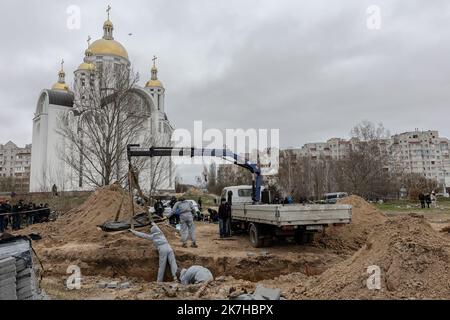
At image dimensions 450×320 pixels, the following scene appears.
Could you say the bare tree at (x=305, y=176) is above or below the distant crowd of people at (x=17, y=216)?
above

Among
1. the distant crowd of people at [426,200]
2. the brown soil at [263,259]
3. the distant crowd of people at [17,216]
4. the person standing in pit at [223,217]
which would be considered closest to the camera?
the brown soil at [263,259]

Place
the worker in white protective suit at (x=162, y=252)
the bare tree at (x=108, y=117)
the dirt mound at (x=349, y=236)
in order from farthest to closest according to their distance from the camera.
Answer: the bare tree at (x=108, y=117)
the dirt mound at (x=349, y=236)
the worker in white protective suit at (x=162, y=252)

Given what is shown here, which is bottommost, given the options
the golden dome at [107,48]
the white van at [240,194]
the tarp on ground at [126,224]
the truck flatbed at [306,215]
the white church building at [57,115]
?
the tarp on ground at [126,224]

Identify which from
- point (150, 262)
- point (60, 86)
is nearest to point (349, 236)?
point (150, 262)

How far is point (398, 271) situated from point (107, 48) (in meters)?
47.9

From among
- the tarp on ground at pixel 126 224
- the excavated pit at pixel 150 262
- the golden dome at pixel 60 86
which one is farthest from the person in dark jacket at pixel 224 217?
the golden dome at pixel 60 86

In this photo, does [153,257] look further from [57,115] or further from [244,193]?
[57,115]

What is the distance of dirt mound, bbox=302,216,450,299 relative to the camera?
5168 millimetres

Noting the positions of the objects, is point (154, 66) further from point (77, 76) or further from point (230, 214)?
point (230, 214)

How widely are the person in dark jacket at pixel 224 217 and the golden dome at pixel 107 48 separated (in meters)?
39.5

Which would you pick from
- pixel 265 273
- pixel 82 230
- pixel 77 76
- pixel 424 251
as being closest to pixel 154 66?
pixel 77 76

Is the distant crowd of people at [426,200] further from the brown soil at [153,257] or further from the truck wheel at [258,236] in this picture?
the truck wheel at [258,236]

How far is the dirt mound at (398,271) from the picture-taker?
17.0 feet

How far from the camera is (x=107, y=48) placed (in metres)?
46.6
